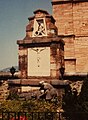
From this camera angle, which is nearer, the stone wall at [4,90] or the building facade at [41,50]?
the building facade at [41,50]

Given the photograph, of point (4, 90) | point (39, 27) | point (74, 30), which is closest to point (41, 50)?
point (39, 27)

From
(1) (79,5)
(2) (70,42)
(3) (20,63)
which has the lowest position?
(3) (20,63)

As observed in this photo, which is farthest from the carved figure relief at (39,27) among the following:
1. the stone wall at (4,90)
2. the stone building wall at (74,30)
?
the stone building wall at (74,30)

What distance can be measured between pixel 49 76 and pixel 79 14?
422 inches

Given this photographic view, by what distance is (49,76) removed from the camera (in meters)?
13.2

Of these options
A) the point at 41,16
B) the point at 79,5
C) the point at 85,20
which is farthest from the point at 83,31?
the point at 41,16

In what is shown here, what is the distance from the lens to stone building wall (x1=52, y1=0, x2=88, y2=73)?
21.7 m

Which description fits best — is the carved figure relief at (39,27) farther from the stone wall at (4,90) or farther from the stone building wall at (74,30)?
the stone building wall at (74,30)

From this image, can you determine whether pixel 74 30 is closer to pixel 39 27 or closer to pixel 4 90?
pixel 39 27

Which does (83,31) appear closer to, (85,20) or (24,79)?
(85,20)

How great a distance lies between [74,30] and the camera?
72.7 ft

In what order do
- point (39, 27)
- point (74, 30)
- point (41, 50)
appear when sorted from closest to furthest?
point (41, 50) → point (39, 27) → point (74, 30)

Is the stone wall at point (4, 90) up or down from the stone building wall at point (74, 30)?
down

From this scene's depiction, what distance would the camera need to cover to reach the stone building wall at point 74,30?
2172cm
